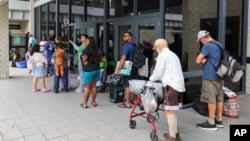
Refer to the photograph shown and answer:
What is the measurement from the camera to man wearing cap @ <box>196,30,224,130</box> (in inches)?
204

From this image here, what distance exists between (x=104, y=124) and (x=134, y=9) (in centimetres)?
377

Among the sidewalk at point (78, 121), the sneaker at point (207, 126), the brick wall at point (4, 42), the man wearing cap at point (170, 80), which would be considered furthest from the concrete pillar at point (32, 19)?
the man wearing cap at point (170, 80)

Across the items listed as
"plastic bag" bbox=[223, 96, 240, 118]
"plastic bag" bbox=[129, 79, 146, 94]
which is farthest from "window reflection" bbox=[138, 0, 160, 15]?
"plastic bag" bbox=[129, 79, 146, 94]

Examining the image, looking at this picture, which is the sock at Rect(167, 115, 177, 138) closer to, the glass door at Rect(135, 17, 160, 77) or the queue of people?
the queue of people

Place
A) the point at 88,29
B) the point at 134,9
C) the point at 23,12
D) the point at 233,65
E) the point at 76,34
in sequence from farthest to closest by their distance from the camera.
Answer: the point at 23,12
the point at 76,34
the point at 88,29
the point at 134,9
the point at 233,65

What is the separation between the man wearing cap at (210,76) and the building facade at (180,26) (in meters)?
1.64

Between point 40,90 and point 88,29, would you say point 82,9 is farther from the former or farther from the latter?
point 40,90

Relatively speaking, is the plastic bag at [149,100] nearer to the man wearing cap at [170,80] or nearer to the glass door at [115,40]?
the man wearing cap at [170,80]

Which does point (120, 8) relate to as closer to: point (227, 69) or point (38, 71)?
point (38, 71)

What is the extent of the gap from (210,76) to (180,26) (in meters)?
2.91

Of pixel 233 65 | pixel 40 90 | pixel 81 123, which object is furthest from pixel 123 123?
pixel 40 90

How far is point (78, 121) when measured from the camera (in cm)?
574

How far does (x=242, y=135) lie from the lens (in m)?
4.18

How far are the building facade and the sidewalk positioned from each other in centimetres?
139
